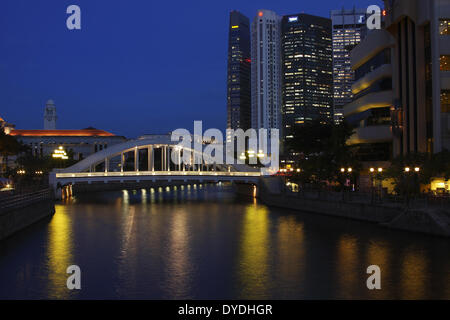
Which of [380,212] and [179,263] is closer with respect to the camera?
[179,263]

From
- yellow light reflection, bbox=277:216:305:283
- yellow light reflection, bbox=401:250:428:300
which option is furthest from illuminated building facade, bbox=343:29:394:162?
yellow light reflection, bbox=401:250:428:300

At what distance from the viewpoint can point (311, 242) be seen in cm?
3080

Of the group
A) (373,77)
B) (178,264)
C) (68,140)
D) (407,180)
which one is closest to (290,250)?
(178,264)

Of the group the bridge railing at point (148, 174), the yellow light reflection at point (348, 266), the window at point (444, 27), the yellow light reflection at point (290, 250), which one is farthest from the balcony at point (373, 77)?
the yellow light reflection at point (348, 266)

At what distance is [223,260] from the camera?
84.0 feet

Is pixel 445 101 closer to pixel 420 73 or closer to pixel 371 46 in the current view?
pixel 420 73

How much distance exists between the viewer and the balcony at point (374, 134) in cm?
5153

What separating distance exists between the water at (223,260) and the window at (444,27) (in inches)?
792

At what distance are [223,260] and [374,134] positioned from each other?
32.6 meters

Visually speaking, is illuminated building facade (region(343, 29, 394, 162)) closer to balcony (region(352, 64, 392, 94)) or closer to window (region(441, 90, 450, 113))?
balcony (region(352, 64, 392, 94))

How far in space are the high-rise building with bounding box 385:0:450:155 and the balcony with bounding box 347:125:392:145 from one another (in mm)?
2350

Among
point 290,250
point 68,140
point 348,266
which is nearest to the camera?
point 348,266
